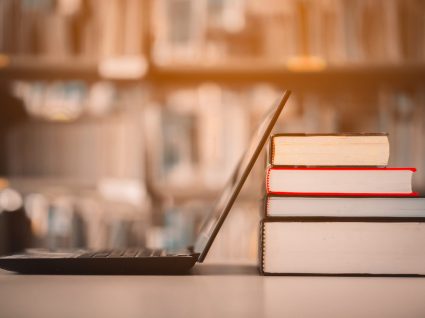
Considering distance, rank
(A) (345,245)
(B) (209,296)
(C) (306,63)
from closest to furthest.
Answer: (B) (209,296) → (A) (345,245) → (C) (306,63)

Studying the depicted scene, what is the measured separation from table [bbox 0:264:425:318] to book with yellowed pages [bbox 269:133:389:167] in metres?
0.17

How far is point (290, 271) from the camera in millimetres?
719

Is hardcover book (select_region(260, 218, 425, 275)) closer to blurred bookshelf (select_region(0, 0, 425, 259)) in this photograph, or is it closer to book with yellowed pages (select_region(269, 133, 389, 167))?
book with yellowed pages (select_region(269, 133, 389, 167))

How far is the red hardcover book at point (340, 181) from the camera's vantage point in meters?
0.72

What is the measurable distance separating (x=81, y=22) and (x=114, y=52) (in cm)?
17

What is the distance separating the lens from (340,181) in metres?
0.73

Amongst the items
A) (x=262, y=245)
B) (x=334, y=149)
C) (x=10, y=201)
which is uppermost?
(x=334, y=149)

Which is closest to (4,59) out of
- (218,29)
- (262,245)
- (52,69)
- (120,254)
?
(52,69)

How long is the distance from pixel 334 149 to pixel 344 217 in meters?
0.10

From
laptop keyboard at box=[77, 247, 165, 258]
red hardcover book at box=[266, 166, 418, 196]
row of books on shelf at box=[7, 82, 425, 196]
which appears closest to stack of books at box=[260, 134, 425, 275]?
red hardcover book at box=[266, 166, 418, 196]

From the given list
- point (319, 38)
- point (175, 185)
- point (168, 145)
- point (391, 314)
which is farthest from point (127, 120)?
point (391, 314)

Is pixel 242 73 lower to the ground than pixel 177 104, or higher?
higher

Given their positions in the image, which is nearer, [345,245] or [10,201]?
[345,245]

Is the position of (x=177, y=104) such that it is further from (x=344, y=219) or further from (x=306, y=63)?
(x=344, y=219)
